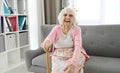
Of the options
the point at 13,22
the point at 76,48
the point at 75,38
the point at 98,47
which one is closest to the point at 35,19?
the point at 13,22

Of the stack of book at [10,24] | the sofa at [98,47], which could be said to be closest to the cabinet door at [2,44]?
the stack of book at [10,24]

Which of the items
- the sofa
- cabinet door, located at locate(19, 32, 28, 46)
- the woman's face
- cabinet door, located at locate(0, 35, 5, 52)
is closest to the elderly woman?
the woman's face

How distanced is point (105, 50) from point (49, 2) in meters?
1.66

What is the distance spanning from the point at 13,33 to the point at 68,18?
1.81 m

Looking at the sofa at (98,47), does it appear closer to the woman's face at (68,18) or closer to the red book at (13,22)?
the woman's face at (68,18)

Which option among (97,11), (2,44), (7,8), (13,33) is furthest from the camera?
(97,11)

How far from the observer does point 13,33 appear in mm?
3607

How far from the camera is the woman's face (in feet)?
6.98

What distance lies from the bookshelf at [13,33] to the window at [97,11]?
1.09 m

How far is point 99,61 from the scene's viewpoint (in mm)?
2438

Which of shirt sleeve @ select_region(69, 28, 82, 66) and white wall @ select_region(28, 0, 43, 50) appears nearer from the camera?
shirt sleeve @ select_region(69, 28, 82, 66)

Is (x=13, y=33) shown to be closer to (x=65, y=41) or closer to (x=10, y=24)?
(x=10, y=24)

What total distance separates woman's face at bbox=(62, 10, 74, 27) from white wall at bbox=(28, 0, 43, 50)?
162 centimetres

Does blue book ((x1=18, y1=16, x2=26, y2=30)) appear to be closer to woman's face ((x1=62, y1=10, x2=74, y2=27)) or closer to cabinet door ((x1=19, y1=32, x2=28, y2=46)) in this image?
cabinet door ((x1=19, y1=32, x2=28, y2=46))
